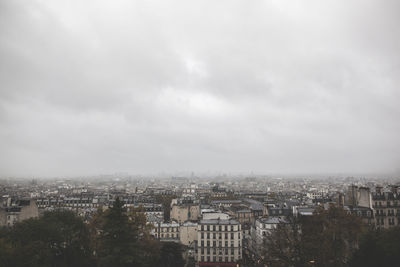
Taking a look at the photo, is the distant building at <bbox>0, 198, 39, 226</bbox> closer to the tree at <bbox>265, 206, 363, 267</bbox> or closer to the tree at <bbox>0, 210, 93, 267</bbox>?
the tree at <bbox>0, 210, 93, 267</bbox>

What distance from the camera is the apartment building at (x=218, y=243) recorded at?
4669 centimetres

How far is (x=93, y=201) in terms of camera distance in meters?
90.6

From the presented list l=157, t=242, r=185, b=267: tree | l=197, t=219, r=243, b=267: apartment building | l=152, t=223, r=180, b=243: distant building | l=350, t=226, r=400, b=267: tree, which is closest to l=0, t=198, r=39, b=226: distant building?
l=152, t=223, r=180, b=243: distant building

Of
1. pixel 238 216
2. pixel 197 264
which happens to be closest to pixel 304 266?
pixel 197 264

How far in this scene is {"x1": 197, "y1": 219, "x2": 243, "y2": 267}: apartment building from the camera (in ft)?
153

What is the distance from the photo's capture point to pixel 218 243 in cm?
4719

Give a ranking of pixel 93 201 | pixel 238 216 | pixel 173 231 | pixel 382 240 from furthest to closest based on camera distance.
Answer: pixel 93 201 < pixel 238 216 < pixel 173 231 < pixel 382 240

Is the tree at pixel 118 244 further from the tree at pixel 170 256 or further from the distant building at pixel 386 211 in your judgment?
the distant building at pixel 386 211

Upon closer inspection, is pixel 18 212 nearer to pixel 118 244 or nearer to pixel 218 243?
pixel 218 243

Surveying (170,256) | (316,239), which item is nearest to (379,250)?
(316,239)

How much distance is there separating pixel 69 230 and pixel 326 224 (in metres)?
32.5

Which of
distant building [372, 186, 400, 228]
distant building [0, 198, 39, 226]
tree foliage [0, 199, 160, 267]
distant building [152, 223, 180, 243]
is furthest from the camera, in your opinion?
distant building [152, 223, 180, 243]

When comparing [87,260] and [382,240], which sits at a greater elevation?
[382,240]

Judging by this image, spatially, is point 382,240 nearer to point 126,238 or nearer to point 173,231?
point 126,238
